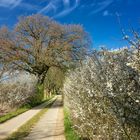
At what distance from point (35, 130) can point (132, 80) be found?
8463 mm

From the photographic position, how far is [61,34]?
115ft

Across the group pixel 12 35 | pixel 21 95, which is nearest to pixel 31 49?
pixel 12 35

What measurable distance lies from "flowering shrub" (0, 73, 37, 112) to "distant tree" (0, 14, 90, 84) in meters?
2.03

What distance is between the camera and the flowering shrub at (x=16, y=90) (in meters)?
26.2

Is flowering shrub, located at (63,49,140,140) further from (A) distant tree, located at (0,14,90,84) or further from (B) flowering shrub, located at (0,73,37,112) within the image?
(A) distant tree, located at (0,14,90,84)

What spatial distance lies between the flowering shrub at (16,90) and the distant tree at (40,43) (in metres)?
2.03

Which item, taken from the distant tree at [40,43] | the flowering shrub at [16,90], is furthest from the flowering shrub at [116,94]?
the distant tree at [40,43]

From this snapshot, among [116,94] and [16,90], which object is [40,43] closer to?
[16,90]

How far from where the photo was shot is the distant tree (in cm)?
3478

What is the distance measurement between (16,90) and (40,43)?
8080 millimetres

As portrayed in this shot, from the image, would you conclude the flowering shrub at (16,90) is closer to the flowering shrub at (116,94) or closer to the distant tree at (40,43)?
the distant tree at (40,43)

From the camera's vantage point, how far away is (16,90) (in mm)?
29203

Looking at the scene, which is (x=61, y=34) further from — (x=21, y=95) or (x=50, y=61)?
(x=21, y=95)

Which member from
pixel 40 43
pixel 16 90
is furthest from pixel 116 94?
pixel 40 43
